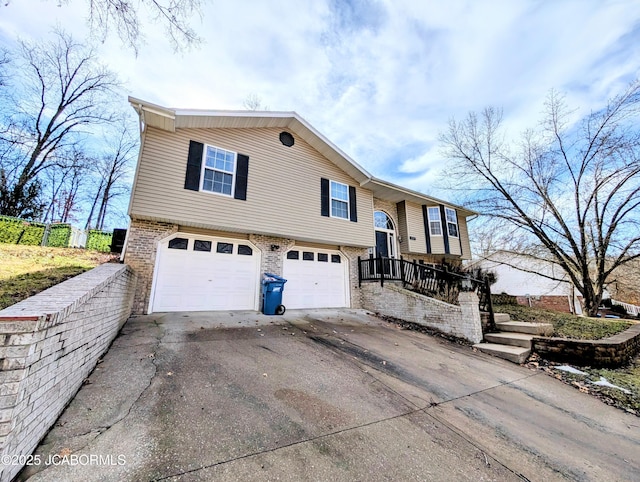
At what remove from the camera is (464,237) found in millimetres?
15094

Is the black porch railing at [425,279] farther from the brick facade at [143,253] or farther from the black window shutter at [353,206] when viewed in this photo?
the brick facade at [143,253]

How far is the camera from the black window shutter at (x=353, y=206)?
1030cm

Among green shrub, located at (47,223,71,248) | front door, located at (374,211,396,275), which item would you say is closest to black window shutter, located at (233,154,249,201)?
front door, located at (374,211,396,275)

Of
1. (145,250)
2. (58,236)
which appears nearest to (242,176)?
(145,250)

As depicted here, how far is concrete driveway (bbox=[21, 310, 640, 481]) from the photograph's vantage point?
6.78 feet

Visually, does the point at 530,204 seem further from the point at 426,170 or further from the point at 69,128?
the point at 69,128

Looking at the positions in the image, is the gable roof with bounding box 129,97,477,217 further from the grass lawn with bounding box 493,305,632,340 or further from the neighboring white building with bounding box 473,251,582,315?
the neighboring white building with bounding box 473,251,582,315

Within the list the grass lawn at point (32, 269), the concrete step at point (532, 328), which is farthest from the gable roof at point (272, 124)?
the concrete step at point (532, 328)

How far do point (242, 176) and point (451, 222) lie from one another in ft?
37.6

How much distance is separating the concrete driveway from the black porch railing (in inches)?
109

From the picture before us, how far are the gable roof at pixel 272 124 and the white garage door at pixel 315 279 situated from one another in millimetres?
3604

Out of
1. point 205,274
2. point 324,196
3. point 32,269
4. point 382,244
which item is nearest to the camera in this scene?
point 32,269

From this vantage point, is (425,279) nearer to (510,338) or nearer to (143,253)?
(510,338)

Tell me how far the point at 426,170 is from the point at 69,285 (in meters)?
15.7
